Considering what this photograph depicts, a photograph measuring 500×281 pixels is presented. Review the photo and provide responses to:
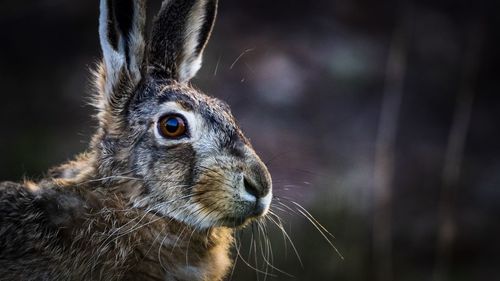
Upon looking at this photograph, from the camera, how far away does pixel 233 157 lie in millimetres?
3984

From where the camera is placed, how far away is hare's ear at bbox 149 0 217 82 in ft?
14.8

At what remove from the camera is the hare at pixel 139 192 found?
3.88 metres

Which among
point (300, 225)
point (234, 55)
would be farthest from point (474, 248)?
point (234, 55)

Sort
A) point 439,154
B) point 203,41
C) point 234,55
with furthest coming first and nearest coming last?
point 234,55 < point 439,154 < point 203,41

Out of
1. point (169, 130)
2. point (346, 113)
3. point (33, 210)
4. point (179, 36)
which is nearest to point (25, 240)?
point (33, 210)

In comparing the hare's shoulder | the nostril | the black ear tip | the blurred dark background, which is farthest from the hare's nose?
the blurred dark background

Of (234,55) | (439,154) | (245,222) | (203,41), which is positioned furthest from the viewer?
(234,55)

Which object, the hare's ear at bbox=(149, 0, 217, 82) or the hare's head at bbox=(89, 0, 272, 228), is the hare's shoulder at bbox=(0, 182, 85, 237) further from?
the hare's ear at bbox=(149, 0, 217, 82)

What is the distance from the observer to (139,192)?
4070 mm

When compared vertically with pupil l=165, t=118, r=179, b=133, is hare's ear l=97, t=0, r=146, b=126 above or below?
above

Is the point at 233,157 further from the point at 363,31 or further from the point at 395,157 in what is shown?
the point at 363,31

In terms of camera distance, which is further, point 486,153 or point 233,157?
point 486,153

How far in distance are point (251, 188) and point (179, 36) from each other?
1061 mm

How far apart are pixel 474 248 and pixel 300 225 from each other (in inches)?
45.7
